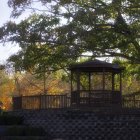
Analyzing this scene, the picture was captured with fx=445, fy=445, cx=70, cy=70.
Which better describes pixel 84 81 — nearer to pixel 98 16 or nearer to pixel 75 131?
pixel 98 16

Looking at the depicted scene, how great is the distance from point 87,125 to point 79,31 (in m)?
5.76

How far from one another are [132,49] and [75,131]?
914 cm

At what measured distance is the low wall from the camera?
2478cm

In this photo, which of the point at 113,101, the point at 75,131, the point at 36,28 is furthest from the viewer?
the point at 36,28

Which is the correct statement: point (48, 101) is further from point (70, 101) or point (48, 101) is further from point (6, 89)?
point (6, 89)

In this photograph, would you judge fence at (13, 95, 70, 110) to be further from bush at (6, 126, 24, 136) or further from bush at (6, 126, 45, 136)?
bush at (6, 126, 24, 136)

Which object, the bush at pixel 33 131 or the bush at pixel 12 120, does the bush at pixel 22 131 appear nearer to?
the bush at pixel 33 131

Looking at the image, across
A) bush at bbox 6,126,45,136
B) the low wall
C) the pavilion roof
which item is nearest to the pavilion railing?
the low wall

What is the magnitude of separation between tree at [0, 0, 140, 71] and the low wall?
4.89m

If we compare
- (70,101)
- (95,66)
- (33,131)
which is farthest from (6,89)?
(33,131)

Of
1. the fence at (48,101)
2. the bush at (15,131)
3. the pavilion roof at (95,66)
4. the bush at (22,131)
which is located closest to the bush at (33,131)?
the bush at (22,131)

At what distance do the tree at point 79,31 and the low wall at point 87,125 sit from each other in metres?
4.89

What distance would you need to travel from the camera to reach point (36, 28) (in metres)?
28.4

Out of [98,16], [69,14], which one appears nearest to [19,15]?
[69,14]
